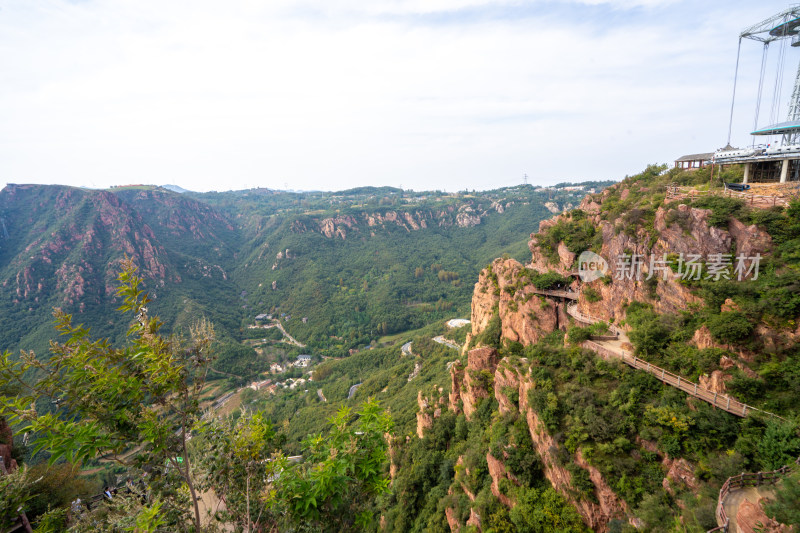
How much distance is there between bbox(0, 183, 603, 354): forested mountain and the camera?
327 ft

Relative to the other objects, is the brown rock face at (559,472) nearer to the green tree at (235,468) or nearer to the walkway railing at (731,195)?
the green tree at (235,468)

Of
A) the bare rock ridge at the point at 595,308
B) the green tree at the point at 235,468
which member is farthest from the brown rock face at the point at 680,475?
the green tree at the point at 235,468

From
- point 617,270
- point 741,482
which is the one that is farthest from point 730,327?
point 617,270

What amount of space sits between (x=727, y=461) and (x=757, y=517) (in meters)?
3.14

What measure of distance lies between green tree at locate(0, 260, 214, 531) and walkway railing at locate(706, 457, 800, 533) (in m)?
15.7

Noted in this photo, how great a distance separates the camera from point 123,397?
6344 mm

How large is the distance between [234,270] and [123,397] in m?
195

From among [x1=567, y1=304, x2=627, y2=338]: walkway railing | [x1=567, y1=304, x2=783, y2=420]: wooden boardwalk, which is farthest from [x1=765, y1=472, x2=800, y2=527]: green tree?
[x1=567, y1=304, x2=627, y2=338]: walkway railing

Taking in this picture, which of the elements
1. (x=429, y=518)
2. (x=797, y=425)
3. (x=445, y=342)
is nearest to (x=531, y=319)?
(x=797, y=425)

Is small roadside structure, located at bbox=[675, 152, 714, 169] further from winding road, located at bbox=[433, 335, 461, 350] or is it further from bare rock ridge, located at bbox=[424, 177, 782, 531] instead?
winding road, located at bbox=[433, 335, 461, 350]

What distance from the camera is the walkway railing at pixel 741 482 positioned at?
1071cm

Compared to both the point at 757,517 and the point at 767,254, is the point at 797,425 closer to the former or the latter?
the point at 757,517

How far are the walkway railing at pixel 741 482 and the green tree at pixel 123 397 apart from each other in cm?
1571

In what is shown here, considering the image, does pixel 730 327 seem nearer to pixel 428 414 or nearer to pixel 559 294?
pixel 559 294
